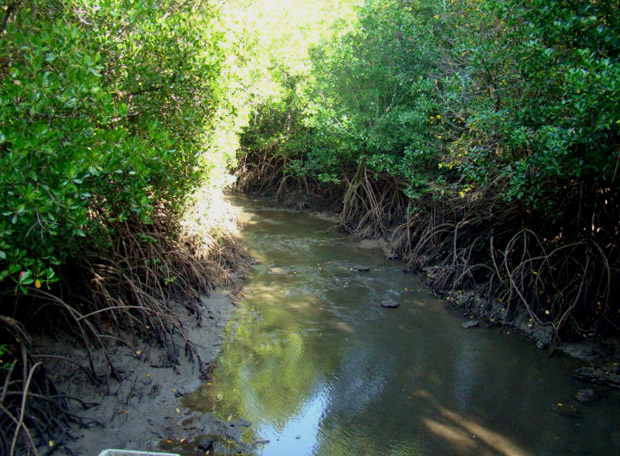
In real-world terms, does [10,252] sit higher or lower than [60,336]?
higher

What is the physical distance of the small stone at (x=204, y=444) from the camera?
4.35m

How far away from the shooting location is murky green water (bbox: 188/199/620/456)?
4754 millimetres

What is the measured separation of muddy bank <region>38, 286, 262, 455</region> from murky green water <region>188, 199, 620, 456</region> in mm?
264

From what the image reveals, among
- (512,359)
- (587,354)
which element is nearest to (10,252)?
(512,359)

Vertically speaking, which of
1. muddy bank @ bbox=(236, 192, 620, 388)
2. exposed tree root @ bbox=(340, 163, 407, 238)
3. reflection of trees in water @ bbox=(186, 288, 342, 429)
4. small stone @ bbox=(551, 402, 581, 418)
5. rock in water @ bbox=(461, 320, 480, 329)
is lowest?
reflection of trees in water @ bbox=(186, 288, 342, 429)

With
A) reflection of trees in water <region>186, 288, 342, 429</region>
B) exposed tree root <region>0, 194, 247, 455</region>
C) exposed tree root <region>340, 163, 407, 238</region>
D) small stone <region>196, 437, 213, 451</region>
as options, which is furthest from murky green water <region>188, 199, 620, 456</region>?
exposed tree root <region>340, 163, 407, 238</region>

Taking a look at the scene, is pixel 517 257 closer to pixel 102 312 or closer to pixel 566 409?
pixel 566 409

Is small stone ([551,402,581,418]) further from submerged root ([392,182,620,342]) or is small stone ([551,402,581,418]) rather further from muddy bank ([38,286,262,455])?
muddy bank ([38,286,262,455])

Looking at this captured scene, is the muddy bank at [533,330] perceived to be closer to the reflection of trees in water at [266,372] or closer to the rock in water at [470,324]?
the rock in water at [470,324]

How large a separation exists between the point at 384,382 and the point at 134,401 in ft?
8.72

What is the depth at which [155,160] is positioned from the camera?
4.30 meters

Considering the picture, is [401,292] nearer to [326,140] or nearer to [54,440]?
[326,140]

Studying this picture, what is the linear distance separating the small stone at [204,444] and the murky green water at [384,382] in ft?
1.46

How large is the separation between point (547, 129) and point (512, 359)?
2.89 metres
